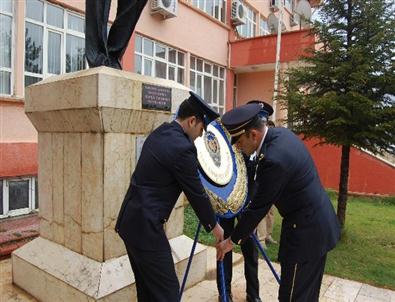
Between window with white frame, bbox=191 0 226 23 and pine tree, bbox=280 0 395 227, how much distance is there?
779 centimetres

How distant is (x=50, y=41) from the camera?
8.09m

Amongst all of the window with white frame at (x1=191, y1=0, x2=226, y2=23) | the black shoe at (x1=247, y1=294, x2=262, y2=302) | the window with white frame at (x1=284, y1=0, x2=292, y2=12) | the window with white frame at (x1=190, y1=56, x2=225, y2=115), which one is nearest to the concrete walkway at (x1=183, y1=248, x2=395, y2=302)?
the black shoe at (x1=247, y1=294, x2=262, y2=302)

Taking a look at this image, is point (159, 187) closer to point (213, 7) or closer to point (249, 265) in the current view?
point (249, 265)

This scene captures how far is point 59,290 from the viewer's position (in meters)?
3.26

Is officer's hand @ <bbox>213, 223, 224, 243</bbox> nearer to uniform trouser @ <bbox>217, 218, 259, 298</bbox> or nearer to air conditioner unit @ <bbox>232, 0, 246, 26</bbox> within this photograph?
uniform trouser @ <bbox>217, 218, 259, 298</bbox>

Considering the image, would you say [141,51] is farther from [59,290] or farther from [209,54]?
[59,290]

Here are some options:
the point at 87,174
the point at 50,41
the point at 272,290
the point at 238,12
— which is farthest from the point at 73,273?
the point at 238,12

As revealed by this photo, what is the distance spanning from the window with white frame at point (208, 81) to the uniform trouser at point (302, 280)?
11.3m

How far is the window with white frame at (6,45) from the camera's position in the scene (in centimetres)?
705

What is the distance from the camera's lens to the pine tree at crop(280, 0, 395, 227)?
5902 millimetres

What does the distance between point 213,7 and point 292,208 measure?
43.5ft

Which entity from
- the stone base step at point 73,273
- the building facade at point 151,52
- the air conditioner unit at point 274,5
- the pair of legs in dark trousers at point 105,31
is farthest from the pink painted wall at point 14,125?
the air conditioner unit at point 274,5

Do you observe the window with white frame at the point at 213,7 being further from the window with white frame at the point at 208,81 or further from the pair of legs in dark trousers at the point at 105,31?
the pair of legs in dark trousers at the point at 105,31

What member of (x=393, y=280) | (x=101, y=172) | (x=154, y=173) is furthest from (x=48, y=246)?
(x=393, y=280)
